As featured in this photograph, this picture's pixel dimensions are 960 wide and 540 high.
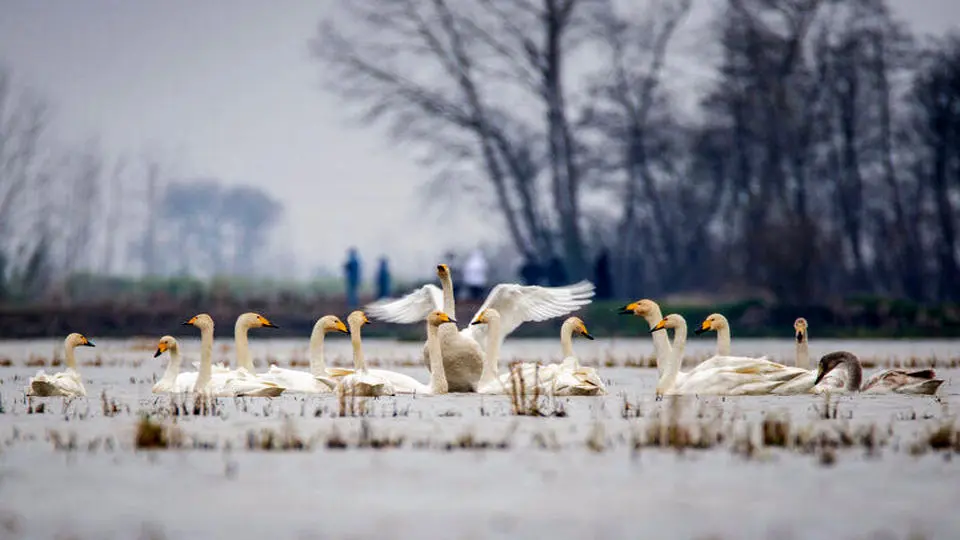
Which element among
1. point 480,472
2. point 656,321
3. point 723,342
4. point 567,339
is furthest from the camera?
point 567,339

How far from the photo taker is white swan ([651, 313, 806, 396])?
14.4 metres

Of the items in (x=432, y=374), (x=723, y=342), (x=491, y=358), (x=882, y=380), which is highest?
(x=723, y=342)

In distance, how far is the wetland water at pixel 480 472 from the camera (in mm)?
7223

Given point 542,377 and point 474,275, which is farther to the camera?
point 474,275

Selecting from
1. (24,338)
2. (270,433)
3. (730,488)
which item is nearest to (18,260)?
(24,338)

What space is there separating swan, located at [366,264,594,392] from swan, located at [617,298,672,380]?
0.90 metres

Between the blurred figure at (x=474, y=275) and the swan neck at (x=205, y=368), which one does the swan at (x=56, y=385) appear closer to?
the swan neck at (x=205, y=368)

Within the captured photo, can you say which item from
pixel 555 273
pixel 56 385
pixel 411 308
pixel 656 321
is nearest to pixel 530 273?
pixel 555 273

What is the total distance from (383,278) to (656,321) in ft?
88.6

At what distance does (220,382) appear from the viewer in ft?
48.9

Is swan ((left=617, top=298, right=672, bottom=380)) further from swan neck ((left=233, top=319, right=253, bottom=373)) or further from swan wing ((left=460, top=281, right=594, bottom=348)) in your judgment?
swan neck ((left=233, top=319, right=253, bottom=373))

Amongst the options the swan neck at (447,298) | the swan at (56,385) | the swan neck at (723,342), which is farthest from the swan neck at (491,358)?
the swan at (56,385)

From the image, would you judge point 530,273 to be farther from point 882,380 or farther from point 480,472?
point 480,472

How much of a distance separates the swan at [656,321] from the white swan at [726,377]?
0.11 meters
